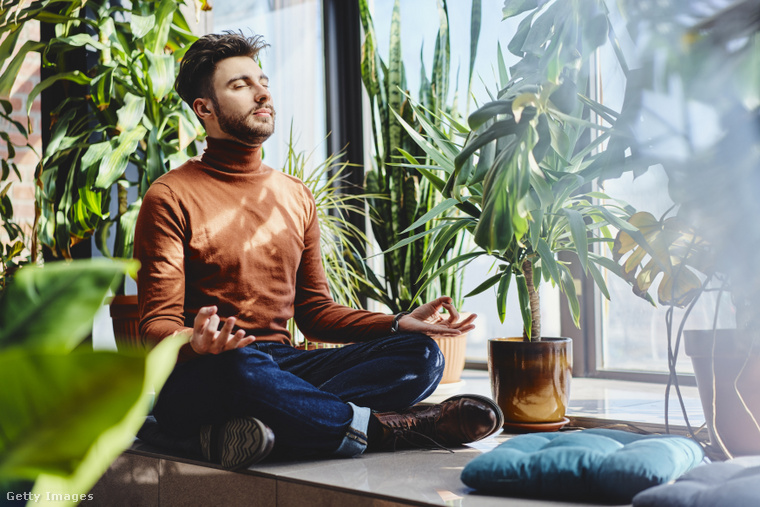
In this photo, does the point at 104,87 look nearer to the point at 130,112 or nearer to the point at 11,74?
the point at 130,112

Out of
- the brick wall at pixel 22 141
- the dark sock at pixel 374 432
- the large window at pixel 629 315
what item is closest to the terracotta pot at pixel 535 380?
the dark sock at pixel 374 432

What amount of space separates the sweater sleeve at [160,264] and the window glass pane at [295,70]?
1875 millimetres

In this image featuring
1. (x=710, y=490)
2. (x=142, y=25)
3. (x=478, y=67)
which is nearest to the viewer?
(x=710, y=490)

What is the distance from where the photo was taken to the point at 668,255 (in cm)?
158

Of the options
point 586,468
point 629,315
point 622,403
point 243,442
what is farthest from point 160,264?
point 629,315

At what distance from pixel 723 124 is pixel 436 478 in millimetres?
877

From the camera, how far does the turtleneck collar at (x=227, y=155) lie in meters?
1.97

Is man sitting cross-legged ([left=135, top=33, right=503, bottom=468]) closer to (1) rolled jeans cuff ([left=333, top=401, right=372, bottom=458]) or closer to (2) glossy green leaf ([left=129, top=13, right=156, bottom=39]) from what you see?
(1) rolled jeans cuff ([left=333, top=401, right=372, bottom=458])

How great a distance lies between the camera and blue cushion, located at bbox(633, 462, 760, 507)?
1051 mm

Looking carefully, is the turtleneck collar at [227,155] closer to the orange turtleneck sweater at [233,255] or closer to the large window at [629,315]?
the orange turtleneck sweater at [233,255]

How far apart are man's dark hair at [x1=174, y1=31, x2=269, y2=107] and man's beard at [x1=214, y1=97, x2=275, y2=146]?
87mm

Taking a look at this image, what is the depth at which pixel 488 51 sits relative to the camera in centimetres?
319

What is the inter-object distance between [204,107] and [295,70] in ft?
5.97

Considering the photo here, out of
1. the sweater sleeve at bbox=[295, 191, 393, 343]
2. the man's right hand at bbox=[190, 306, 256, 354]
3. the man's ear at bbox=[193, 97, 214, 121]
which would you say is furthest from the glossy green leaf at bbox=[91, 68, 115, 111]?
the man's right hand at bbox=[190, 306, 256, 354]
